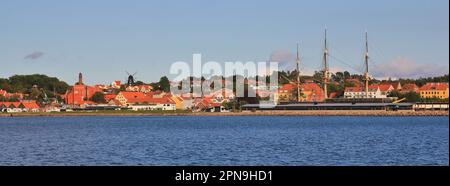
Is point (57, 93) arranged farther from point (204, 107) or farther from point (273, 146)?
point (273, 146)

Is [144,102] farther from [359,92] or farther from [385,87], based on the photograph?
[385,87]

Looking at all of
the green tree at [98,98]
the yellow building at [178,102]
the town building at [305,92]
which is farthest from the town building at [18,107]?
the town building at [305,92]

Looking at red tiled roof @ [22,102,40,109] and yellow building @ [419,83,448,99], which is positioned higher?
yellow building @ [419,83,448,99]

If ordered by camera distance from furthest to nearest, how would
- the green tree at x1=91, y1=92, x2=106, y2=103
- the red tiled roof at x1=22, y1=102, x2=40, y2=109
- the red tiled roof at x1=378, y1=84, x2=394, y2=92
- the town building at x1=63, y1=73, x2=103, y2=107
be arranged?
the red tiled roof at x1=378, y1=84, x2=394, y2=92 < the green tree at x1=91, y1=92, x2=106, y2=103 < the town building at x1=63, y1=73, x2=103, y2=107 < the red tiled roof at x1=22, y1=102, x2=40, y2=109

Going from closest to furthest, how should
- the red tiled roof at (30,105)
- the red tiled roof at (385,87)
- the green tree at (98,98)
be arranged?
the red tiled roof at (30,105), the green tree at (98,98), the red tiled roof at (385,87)

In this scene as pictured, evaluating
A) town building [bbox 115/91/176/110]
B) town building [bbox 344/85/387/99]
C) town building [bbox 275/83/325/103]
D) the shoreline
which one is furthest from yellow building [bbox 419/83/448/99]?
town building [bbox 115/91/176/110]

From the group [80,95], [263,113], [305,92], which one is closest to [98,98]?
[80,95]

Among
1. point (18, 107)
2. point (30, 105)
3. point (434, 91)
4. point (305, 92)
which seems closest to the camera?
point (18, 107)

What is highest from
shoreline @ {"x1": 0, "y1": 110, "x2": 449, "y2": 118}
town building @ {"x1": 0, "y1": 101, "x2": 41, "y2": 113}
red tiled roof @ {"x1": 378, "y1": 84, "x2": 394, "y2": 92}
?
red tiled roof @ {"x1": 378, "y1": 84, "x2": 394, "y2": 92}

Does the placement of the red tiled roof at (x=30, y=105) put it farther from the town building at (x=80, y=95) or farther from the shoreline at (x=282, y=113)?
the town building at (x=80, y=95)

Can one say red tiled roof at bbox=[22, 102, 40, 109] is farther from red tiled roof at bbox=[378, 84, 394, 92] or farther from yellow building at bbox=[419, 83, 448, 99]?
yellow building at bbox=[419, 83, 448, 99]
